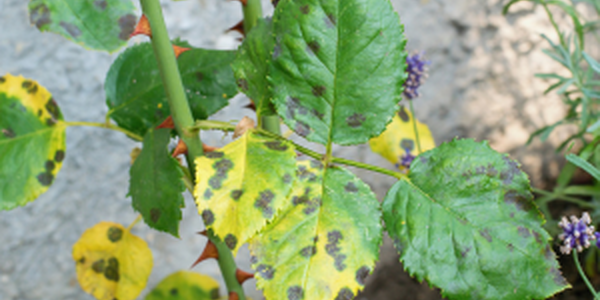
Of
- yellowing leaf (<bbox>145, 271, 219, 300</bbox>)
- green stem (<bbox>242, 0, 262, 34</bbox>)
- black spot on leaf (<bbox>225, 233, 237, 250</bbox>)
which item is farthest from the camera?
A: yellowing leaf (<bbox>145, 271, 219, 300</bbox>)

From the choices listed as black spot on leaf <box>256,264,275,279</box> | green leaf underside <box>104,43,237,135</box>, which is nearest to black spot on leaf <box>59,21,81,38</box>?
green leaf underside <box>104,43,237,135</box>

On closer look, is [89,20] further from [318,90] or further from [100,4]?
[318,90]

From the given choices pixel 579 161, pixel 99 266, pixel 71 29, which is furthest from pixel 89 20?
pixel 579 161

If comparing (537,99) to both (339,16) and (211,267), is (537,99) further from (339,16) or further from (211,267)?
(339,16)

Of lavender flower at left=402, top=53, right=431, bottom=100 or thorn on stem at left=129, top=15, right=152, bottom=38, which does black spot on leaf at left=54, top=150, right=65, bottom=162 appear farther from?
lavender flower at left=402, top=53, right=431, bottom=100

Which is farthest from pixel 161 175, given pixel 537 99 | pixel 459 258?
pixel 537 99

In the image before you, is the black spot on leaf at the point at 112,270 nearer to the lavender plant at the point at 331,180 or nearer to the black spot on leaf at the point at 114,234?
the black spot on leaf at the point at 114,234
